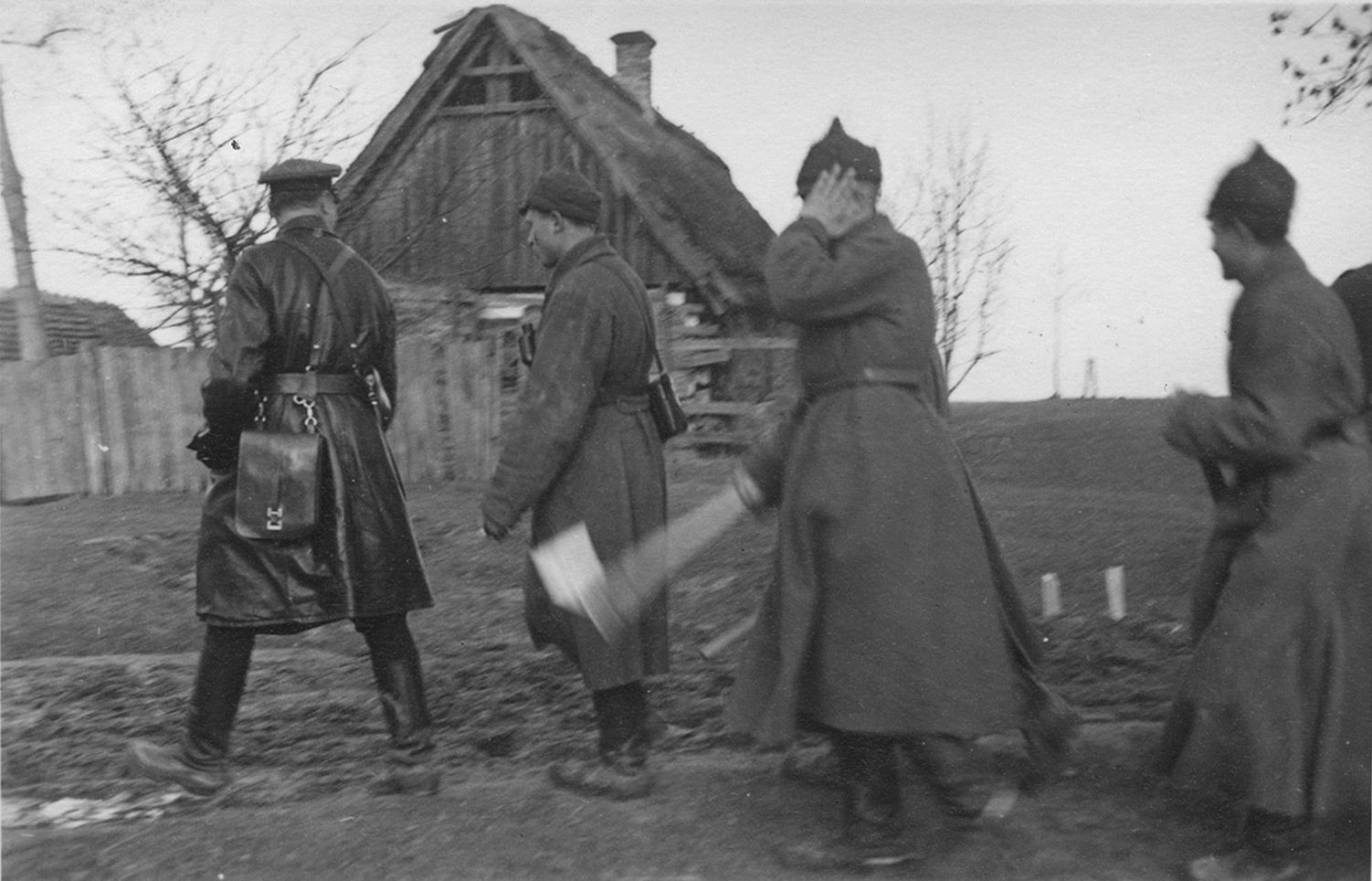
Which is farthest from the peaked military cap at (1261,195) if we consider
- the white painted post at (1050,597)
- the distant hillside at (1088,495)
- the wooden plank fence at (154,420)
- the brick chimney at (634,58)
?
the wooden plank fence at (154,420)

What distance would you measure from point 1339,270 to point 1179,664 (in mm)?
1596

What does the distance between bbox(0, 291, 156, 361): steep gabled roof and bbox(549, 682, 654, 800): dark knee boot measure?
12.3 ft

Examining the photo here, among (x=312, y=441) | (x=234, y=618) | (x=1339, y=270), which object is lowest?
(x=234, y=618)

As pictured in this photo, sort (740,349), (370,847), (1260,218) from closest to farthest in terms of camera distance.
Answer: (1260,218), (370,847), (740,349)

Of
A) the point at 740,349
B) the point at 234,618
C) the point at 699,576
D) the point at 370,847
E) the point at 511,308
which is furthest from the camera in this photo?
the point at 511,308

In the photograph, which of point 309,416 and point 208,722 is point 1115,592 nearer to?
point 309,416

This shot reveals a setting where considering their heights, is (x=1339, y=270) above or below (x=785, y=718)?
above

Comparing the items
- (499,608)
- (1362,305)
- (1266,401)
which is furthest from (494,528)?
(499,608)

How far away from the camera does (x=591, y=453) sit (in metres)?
3.87

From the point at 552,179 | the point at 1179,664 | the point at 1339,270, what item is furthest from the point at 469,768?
the point at 1339,270

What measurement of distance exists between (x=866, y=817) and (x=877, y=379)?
1.13 metres

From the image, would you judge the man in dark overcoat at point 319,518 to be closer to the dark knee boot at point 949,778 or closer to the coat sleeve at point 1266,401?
the dark knee boot at point 949,778

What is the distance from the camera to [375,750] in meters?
4.65

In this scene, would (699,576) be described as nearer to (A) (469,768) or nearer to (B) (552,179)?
(A) (469,768)
